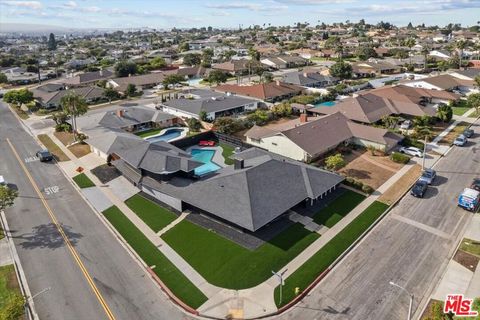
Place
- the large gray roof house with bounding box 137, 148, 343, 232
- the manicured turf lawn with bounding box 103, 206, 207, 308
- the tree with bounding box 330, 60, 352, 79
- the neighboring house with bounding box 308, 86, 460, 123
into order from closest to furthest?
1. the manicured turf lawn with bounding box 103, 206, 207, 308
2. the large gray roof house with bounding box 137, 148, 343, 232
3. the neighboring house with bounding box 308, 86, 460, 123
4. the tree with bounding box 330, 60, 352, 79

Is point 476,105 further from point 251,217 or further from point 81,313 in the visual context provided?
point 81,313

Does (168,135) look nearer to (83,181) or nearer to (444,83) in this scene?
(83,181)

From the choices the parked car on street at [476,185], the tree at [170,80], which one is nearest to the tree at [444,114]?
the parked car on street at [476,185]

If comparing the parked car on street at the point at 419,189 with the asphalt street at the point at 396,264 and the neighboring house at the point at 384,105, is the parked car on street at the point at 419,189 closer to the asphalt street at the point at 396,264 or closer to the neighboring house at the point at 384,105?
the asphalt street at the point at 396,264

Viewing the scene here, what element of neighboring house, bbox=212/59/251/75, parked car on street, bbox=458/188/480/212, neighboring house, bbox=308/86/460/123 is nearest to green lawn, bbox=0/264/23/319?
parked car on street, bbox=458/188/480/212

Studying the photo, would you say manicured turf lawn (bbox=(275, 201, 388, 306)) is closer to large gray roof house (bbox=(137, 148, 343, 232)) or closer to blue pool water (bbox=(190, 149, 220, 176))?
large gray roof house (bbox=(137, 148, 343, 232))

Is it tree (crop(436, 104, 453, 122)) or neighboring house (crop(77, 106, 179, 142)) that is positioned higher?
tree (crop(436, 104, 453, 122))
